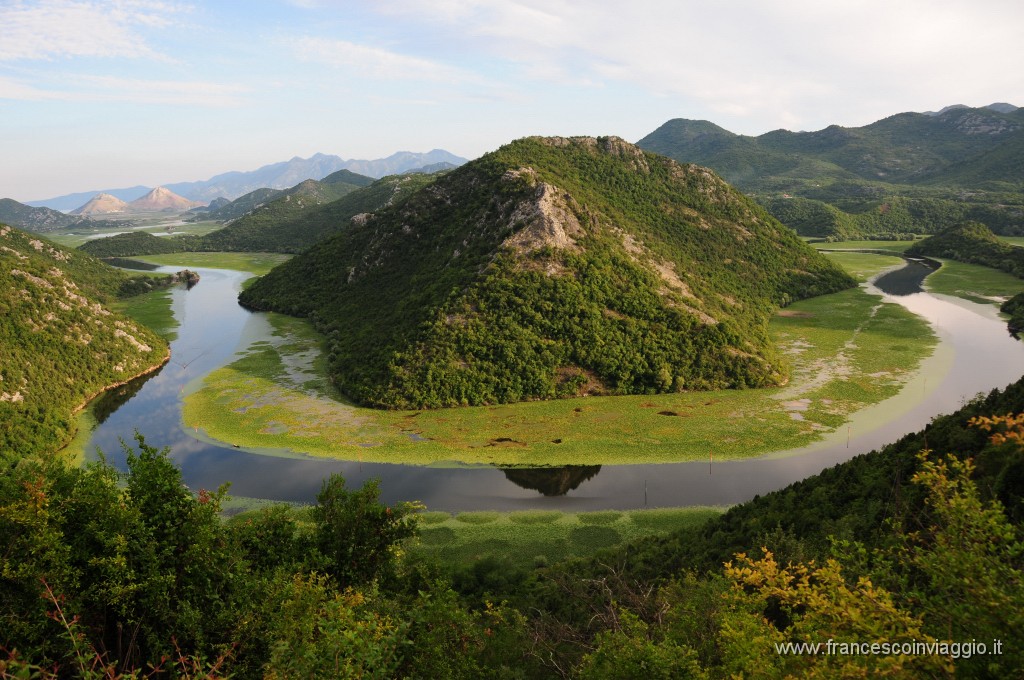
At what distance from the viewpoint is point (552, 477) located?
68812mm

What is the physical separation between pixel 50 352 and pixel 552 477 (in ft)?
296

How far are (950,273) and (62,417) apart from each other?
241233mm

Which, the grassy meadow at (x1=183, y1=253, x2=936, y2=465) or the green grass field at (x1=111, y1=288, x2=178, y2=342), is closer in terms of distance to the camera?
the grassy meadow at (x1=183, y1=253, x2=936, y2=465)

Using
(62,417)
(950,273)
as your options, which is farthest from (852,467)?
(950,273)

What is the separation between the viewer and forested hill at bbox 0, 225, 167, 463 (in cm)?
8006

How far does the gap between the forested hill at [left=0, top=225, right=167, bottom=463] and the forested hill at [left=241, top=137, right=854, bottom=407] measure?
39.7 metres

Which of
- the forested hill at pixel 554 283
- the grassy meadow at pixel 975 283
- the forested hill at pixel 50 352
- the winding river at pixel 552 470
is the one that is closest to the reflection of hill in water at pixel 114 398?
the winding river at pixel 552 470

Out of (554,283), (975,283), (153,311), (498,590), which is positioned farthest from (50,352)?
(975,283)

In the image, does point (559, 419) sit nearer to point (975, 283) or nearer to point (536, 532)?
point (536, 532)

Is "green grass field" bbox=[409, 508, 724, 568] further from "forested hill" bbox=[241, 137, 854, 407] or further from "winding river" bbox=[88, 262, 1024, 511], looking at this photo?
"forested hill" bbox=[241, 137, 854, 407]

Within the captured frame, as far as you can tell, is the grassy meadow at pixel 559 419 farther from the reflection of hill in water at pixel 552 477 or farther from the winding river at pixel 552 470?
the winding river at pixel 552 470

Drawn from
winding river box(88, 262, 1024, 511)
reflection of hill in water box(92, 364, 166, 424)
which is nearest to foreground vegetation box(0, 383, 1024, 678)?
winding river box(88, 262, 1024, 511)

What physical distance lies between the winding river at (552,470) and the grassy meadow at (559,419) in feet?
7.39

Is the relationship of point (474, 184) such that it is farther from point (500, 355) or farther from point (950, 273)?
point (950, 273)
